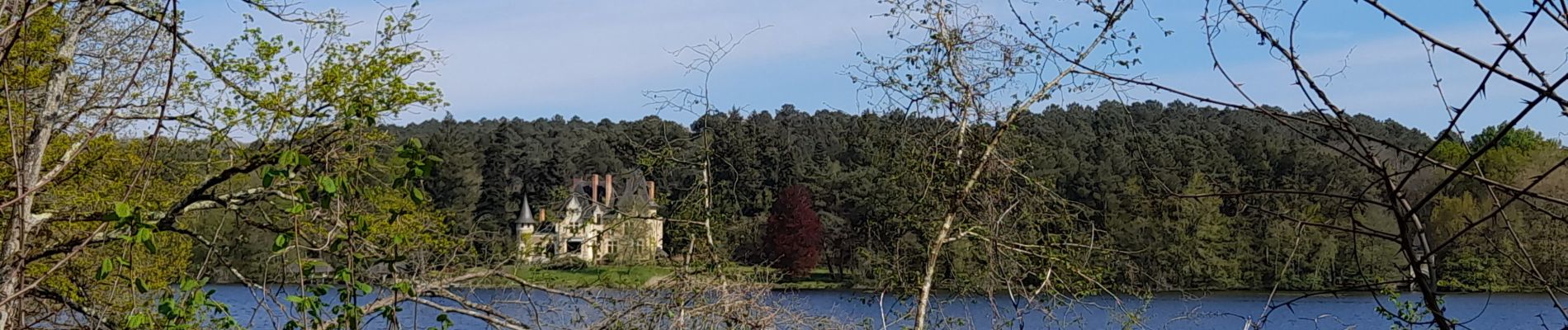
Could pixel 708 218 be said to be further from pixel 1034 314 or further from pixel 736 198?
pixel 1034 314

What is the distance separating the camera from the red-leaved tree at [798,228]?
17250mm

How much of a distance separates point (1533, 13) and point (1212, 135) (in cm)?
2227

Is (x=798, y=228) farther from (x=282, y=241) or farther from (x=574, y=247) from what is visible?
(x=282, y=241)

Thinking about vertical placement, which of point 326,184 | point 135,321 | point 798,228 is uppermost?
point 326,184

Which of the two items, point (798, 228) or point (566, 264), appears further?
point (798, 228)

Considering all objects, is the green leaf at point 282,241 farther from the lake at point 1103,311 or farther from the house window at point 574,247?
the house window at point 574,247

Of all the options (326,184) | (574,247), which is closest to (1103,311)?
(574,247)

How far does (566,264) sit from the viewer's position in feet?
23.4

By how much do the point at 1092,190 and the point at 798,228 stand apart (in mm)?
5591

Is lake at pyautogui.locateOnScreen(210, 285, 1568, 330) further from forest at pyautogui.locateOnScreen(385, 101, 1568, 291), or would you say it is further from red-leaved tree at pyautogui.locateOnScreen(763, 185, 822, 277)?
red-leaved tree at pyautogui.locateOnScreen(763, 185, 822, 277)

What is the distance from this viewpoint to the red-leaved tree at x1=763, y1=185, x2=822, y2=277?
56.6 feet

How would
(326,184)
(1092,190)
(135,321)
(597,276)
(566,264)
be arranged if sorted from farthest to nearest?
(1092,190), (566,264), (597,276), (135,321), (326,184)

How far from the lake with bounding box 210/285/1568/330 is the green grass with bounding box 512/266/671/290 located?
11cm

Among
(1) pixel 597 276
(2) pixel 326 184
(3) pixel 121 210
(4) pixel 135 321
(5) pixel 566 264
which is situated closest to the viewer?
(3) pixel 121 210
